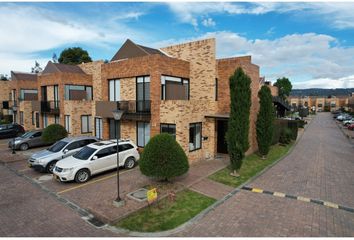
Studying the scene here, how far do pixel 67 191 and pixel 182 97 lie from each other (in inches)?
355

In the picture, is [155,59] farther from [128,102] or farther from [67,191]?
[67,191]

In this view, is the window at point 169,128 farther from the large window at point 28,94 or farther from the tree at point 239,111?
the large window at point 28,94

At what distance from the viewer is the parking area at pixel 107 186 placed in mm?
8400

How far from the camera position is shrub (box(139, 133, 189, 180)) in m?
10.1

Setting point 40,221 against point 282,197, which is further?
point 282,197

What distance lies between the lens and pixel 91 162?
37.9ft

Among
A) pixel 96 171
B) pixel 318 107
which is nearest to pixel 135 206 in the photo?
pixel 96 171

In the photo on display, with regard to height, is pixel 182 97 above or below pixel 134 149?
above

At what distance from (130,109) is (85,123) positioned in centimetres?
847

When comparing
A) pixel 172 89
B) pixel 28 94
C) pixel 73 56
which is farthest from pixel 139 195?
pixel 73 56

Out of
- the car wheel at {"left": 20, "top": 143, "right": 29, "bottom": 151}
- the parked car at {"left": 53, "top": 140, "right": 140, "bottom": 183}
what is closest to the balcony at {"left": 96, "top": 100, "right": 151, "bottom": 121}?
the parked car at {"left": 53, "top": 140, "right": 140, "bottom": 183}

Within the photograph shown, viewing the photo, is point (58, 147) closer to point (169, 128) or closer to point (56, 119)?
point (169, 128)

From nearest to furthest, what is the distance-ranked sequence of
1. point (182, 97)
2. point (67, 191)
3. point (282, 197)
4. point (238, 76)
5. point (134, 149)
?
point (282, 197), point (67, 191), point (238, 76), point (134, 149), point (182, 97)

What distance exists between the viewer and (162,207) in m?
8.54
